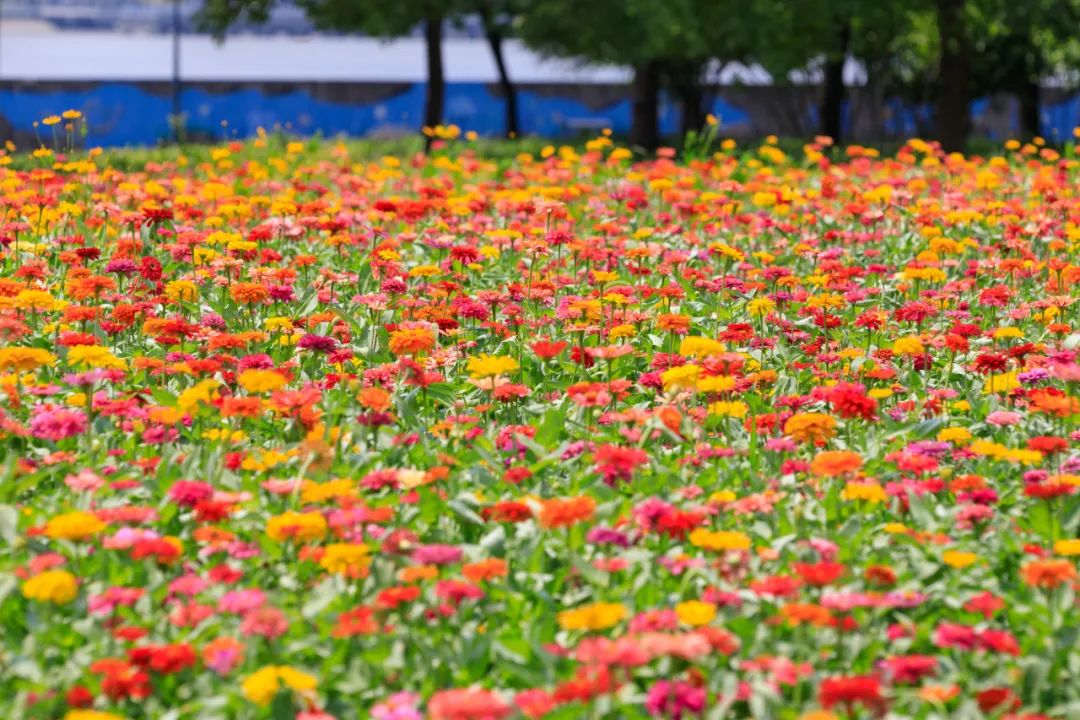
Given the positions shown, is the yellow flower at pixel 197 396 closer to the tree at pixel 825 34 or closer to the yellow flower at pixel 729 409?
the yellow flower at pixel 729 409

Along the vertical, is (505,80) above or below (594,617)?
above

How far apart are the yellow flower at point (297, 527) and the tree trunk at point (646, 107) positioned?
73.9ft

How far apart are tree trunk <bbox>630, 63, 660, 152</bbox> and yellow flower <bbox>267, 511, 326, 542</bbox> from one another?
22523 millimetres

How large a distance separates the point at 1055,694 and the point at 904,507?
913 mm

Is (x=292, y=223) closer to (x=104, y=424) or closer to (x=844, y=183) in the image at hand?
(x=104, y=424)

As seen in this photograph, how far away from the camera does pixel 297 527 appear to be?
3402 millimetres

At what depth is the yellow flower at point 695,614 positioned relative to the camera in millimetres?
3064

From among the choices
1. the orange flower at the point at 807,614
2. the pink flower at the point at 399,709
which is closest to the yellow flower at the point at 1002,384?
the orange flower at the point at 807,614

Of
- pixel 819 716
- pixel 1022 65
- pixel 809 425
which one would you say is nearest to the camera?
pixel 819 716

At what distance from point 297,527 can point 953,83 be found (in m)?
20.1

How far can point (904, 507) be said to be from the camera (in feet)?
13.4

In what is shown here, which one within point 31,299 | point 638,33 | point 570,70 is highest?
point 638,33

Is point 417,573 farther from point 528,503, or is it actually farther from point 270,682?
point 528,503

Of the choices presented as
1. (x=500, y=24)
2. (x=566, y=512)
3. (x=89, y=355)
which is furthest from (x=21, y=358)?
(x=500, y=24)
